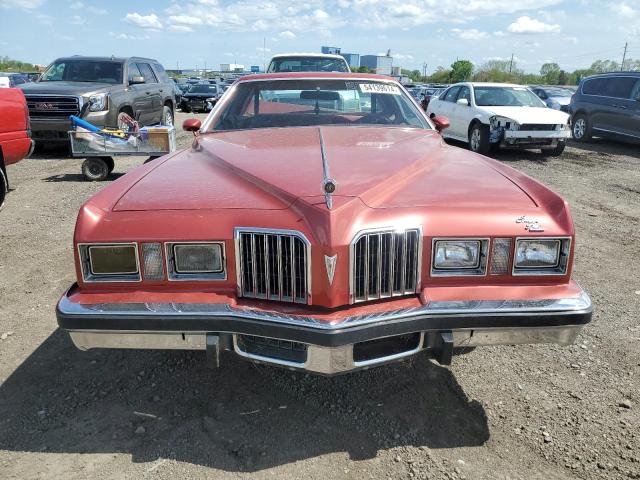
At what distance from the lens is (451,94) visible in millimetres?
12555

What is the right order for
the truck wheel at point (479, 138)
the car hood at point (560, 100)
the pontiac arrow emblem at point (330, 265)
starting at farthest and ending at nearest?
the car hood at point (560, 100), the truck wheel at point (479, 138), the pontiac arrow emblem at point (330, 265)

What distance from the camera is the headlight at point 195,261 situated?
2.32 m

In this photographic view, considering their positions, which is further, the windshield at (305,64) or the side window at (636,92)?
the side window at (636,92)

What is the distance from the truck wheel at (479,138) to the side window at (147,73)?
763 cm

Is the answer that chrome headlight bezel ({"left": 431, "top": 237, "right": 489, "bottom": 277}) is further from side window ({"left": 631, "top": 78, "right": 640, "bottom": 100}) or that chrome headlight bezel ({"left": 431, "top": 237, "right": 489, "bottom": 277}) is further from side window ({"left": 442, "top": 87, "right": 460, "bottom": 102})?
side window ({"left": 631, "top": 78, "right": 640, "bottom": 100})

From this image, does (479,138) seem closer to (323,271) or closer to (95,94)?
(95,94)

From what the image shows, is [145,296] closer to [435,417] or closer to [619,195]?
[435,417]

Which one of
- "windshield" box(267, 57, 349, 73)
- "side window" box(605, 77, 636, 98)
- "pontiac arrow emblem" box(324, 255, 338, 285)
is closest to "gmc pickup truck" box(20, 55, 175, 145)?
"windshield" box(267, 57, 349, 73)

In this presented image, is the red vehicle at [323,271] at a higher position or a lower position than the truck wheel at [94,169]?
higher

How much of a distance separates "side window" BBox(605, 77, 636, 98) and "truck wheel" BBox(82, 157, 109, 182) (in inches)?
459

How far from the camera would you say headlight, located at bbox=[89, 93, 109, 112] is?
9.70 m

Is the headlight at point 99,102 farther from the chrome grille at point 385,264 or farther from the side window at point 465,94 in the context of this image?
the chrome grille at point 385,264

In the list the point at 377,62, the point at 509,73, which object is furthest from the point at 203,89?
the point at 509,73

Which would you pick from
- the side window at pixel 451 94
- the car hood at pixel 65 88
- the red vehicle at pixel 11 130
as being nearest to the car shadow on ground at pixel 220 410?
the red vehicle at pixel 11 130
